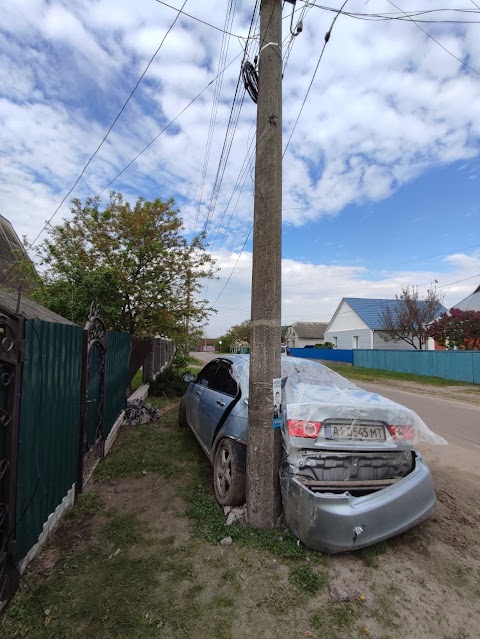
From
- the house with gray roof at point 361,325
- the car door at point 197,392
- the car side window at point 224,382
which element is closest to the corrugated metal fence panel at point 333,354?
the house with gray roof at point 361,325

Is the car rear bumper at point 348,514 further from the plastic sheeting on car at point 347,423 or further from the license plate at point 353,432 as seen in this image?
the license plate at point 353,432

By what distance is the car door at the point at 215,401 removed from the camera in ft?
14.2

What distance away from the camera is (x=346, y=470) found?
3053 millimetres

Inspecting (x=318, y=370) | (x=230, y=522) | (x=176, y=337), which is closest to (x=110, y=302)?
(x=176, y=337)

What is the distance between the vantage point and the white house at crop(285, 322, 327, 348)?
→ 61688 mm

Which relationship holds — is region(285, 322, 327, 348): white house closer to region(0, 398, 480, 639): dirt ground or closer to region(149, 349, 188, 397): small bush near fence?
region(149, 349, 188, 397): small bush near fence

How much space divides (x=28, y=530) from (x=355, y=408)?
256 cm

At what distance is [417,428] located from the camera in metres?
3.26

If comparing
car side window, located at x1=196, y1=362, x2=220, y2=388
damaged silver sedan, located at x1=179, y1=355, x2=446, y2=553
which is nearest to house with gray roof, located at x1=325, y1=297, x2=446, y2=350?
car side window, located at x1=196, y1=362, x2=220, y2=388

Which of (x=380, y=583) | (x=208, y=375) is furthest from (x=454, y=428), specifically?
(x=380, y=583)

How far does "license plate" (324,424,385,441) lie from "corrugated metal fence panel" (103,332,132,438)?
3.46 m

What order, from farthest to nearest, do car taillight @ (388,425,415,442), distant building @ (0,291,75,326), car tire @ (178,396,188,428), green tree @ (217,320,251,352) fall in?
green tree @ (217,320,251,352) < car tire @ (178,396,188,428) < car taillight @ (388,425,415,442) < distant building @ (0,291,75,326)

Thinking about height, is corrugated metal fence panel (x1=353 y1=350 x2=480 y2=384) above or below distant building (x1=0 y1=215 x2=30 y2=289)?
below

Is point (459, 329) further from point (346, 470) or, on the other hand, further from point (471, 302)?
point (346, 470)
